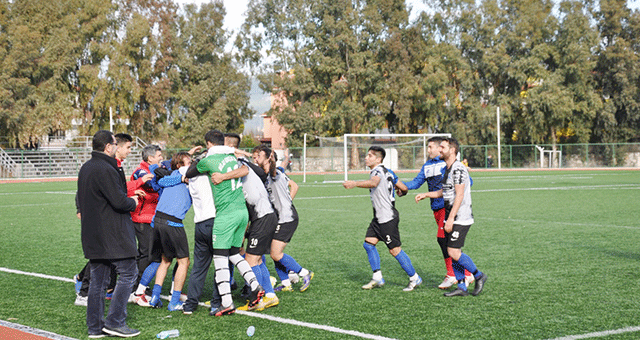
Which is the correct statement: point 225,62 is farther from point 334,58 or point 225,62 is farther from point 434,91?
point 434,91

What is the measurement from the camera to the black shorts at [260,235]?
21.7 feet

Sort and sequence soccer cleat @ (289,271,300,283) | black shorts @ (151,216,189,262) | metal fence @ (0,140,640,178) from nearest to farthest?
black shorts @ (151,216,189,262) < soccer cleat @ (289,271,300,283) < metal fence @ (0,140,640,178)

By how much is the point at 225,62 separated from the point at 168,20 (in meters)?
6.50

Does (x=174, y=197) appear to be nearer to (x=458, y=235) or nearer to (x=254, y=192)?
(x=254, y=192)

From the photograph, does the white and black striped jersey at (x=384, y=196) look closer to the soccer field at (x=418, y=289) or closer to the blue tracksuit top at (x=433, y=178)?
the blue tracksuit top at (x=433, y=178)

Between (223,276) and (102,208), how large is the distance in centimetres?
140

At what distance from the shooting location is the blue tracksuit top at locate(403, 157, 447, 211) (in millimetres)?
7742

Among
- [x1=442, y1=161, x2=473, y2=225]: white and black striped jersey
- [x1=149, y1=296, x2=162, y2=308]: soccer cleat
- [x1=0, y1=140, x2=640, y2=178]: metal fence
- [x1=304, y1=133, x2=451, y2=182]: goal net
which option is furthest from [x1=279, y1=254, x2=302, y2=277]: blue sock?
[x1=0, y1=140, x2=640, y2=178]: metal fence

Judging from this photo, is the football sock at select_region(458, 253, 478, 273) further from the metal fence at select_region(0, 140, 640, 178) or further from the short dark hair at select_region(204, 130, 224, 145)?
the metal fence at select_region(0, 140, 640, 178)

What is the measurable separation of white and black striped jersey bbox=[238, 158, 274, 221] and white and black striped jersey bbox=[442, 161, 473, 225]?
2.06 metres

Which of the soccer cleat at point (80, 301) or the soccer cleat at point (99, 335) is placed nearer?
the soccer cleat at point (99, 335)

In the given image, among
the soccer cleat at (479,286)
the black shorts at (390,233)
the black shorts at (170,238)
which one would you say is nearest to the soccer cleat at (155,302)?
the black shorts at (170,238)

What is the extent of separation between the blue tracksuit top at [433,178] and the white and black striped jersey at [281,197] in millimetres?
1548

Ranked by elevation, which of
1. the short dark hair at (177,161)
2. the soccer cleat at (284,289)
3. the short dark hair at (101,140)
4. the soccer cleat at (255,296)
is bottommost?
the soccer cleat at (284,289)
